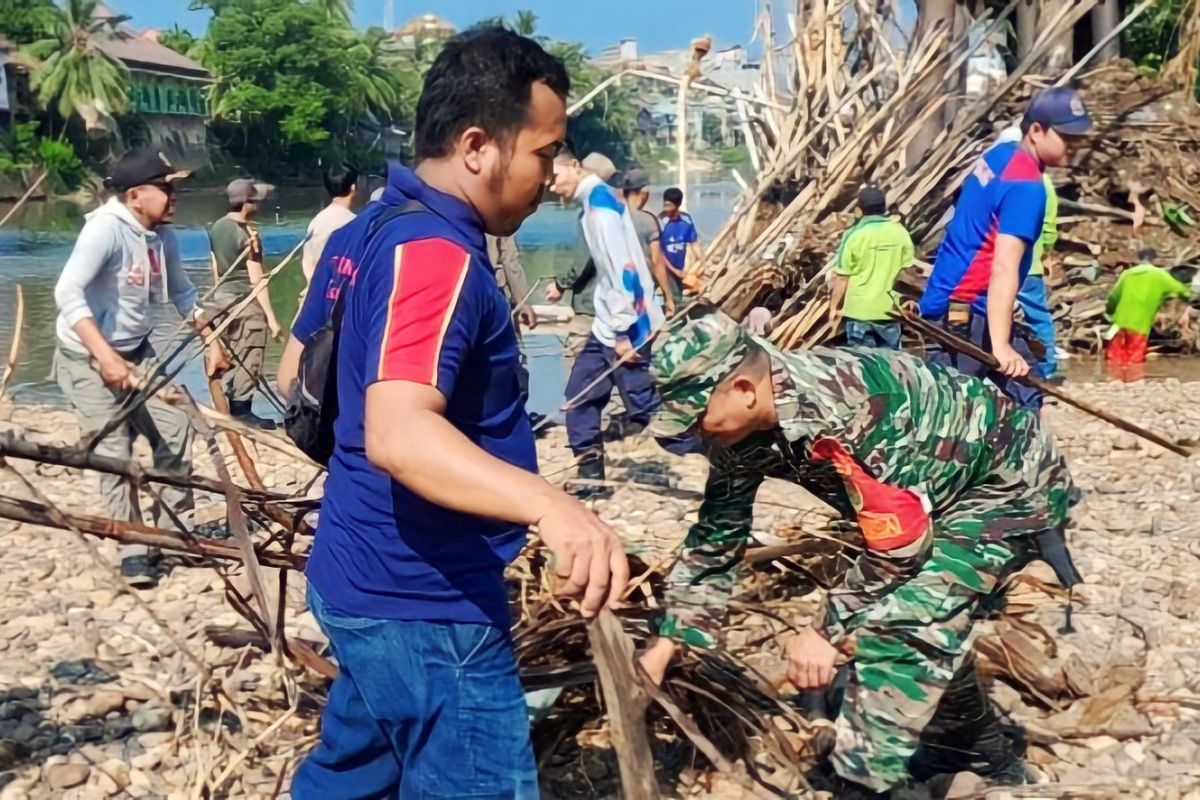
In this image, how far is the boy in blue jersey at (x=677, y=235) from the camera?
1120 centimetres

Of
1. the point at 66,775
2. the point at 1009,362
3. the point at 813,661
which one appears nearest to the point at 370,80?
the point at 1009,362

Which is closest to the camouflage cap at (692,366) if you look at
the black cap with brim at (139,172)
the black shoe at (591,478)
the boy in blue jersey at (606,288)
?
the black cap with brim at (139,172)

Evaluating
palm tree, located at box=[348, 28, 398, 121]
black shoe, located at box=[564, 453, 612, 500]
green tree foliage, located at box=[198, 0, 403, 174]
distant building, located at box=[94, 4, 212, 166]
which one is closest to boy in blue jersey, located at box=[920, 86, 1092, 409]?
black shoe, located at box=[564, 453, 612, 500]

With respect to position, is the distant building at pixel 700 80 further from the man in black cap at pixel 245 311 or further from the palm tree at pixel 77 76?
the palm tree at pixel 77 76

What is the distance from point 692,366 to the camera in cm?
276

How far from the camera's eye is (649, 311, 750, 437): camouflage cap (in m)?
2.76

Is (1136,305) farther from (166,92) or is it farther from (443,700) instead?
(166,92)

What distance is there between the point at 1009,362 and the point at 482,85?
3.25 meters

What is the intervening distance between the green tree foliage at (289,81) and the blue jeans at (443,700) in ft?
194

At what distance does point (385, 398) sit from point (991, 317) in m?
3.59

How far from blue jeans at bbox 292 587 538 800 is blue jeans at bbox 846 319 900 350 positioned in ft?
19.8

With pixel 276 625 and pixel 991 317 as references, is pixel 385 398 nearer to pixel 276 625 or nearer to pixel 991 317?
pixel 276 625

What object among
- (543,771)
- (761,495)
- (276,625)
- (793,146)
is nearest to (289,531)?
(276,625)

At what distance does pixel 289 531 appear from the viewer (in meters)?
3.36
